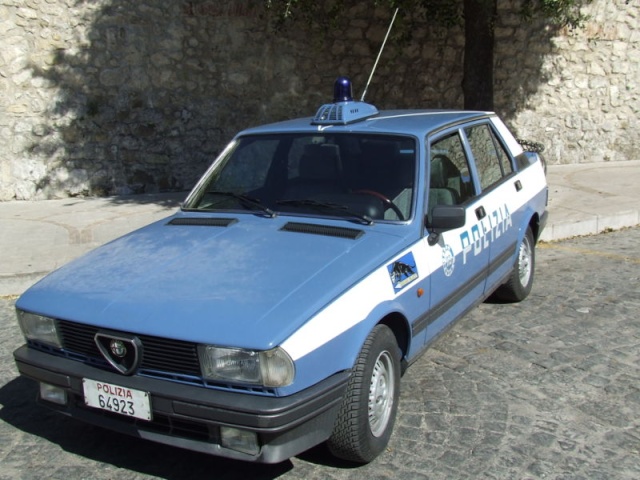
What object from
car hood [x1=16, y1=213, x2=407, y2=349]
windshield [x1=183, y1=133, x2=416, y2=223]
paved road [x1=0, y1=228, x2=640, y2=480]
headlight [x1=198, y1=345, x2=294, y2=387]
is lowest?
paved road [x1=0, y1=228, x2=640, y2=480]

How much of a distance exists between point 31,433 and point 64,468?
1.65 feet

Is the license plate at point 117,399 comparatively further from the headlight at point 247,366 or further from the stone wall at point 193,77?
the stone wall at point 193,77

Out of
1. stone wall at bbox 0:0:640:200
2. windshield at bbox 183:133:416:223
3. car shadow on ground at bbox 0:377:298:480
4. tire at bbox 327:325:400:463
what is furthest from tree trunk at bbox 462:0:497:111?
car shadow on ground at bbox 0:377:298:480

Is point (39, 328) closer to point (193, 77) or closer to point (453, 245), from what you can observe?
point (453, 245)

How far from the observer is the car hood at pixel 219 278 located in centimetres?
314

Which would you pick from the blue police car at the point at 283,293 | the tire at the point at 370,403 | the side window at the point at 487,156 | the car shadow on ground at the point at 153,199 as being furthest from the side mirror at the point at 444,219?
the car shadow on ground at the point at 153,199

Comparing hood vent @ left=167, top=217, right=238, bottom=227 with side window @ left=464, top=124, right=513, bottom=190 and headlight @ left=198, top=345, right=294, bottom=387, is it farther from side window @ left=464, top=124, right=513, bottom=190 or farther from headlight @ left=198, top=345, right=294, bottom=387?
side window @ left=464, top=124, right=513, bottom=190

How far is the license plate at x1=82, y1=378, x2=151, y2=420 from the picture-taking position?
10.5 feet

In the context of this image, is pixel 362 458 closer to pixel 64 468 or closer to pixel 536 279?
pixel 64 468

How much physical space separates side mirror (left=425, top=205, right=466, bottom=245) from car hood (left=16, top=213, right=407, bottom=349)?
181 mm

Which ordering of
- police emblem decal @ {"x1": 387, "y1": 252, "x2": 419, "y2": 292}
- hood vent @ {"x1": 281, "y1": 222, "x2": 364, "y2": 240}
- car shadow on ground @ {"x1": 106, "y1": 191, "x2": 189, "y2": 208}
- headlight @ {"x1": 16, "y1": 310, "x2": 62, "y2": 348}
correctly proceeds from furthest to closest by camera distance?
car shadow on ground @ {"x1": 106, "y1": 191, "x2": 189, "y2": 208} < hood vent @ {"x1": 281, "y1": 222, "x2": 364, "y2": 240} < police emblem decal @ {"x1": 387, "y1": 252, "x2": 419, "y2": 292} < headlight @ {"x1": 16, "y1": 310, "x2": 62, "y2": 348}

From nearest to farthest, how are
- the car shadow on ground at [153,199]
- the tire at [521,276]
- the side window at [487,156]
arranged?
the side window at [487,156] < the tire at [521,276] < the car shadow on ground at [153,199]

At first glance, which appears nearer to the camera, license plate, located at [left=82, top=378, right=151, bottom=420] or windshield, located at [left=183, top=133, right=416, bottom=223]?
license plate, located at [left=82, top=378, right=151, bottom=420]

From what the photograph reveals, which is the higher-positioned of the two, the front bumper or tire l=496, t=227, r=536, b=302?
the front bumper
